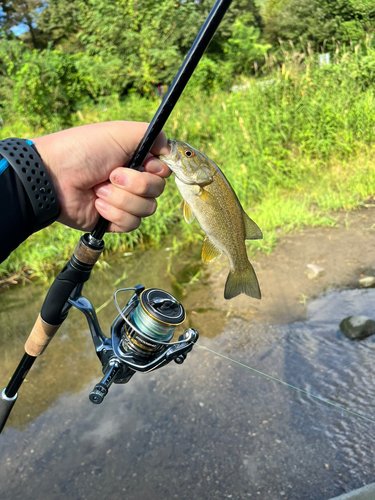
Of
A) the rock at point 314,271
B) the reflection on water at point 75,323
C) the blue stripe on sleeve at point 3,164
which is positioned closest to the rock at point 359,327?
the rock at point 314,271

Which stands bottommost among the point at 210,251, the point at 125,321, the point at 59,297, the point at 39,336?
the point at 39,336

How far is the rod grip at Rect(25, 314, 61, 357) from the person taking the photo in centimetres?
158

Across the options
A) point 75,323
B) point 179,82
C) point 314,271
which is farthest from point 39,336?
point 314,271

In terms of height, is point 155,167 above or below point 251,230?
above

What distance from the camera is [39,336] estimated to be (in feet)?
5.28

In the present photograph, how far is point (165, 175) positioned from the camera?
1597 mm

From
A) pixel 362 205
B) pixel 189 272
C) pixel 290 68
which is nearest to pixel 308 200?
pixel 362 205

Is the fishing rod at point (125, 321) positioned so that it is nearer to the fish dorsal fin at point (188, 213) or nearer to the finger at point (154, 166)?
the finger at point (154, 166)

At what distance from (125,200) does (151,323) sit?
477 mm

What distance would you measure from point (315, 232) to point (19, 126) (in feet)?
19.1

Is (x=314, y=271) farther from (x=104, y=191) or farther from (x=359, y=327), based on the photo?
(x=104, y=191)

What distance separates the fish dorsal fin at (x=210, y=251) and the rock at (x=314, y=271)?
9.53ft

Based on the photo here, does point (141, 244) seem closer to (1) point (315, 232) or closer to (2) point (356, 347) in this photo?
(1) point (315, 232)

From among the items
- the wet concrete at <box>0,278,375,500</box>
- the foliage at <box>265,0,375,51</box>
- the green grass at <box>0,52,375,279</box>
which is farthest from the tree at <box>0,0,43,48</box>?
the wet concrete at <box>0,278,375,500</box>
